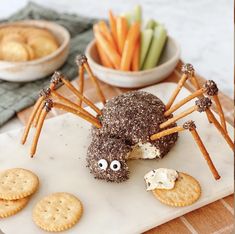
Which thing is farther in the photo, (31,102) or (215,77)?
(215,77)

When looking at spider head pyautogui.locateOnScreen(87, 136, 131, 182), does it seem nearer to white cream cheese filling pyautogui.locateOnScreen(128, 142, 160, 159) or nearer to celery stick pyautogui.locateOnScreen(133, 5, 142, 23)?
white cream cheese filling pyautogui.locateOnScreen(128, 142, 160, 159)

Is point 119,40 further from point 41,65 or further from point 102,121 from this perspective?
point 102,121

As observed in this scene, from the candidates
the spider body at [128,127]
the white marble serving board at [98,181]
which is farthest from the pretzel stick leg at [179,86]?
the white marble serving board at [98,181]

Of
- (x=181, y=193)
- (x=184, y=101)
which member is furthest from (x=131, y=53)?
(x=181, y=193)

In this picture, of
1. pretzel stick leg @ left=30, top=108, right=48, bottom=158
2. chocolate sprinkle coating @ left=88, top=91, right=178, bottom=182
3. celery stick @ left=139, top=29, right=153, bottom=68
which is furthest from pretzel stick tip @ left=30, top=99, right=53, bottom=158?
celery stick @ left=139, top=29, right=153, bottom=68

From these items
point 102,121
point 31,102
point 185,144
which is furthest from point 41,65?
point 185,144

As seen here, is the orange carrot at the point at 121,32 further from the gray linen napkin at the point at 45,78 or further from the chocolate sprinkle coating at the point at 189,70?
the chocolate sprinkle coating at the point at 189,70

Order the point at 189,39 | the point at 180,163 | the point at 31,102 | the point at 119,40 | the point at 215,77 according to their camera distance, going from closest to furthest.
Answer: the point at 180,163 < the point at 31,102 < the point at 119,40 < the point at 215,77 < the point at 189,39
